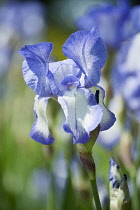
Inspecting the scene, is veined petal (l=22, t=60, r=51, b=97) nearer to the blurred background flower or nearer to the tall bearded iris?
the tall bearded iris

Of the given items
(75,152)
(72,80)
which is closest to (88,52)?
(72,80)

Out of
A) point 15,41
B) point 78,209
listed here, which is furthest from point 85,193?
point 15,41

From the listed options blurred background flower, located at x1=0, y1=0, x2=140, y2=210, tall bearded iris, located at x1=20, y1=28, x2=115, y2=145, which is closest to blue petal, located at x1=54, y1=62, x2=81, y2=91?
tall bearded iris, located at x1=20, y1=28, x2=115, y2=145

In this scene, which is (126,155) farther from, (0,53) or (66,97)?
(0,53)

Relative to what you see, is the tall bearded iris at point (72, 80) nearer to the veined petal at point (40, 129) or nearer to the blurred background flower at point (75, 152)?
the veined petal at point (40, 129)

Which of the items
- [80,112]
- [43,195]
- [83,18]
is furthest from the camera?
[43,195]

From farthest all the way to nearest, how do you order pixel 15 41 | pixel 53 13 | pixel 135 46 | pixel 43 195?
pixel 53 13
pixel 15 41
pixel 43 195
pixel 135 46
